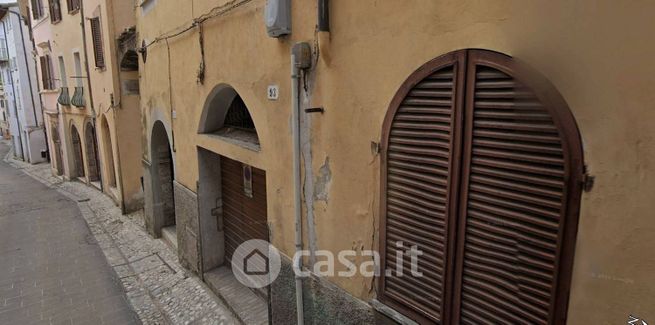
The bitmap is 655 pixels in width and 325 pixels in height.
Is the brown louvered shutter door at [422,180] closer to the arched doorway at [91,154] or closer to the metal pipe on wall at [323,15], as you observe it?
the metal pipe on wall at [323,15]

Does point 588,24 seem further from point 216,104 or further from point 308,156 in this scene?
point 216,104

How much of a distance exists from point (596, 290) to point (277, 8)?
319 centimetres

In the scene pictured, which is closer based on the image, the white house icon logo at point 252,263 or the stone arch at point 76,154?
the white house icon logo at point 252,263

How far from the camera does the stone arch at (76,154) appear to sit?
18172mm

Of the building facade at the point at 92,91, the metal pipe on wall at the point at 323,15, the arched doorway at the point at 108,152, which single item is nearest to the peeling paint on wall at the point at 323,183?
the metal pipe on wall at the point at 323,15

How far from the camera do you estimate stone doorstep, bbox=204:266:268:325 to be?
568 cm

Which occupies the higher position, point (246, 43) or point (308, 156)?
point (246, 43)

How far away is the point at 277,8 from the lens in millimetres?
3654

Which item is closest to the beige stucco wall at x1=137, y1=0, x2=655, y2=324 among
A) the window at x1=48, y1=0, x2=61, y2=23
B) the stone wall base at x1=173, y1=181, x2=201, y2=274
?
the stone wall base at x1=173, y1=181, x2=201, y2=274

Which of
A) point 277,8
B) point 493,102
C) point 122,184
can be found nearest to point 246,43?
point 277,8

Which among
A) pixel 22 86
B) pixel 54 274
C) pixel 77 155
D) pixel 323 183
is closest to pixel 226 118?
pixel 323 183

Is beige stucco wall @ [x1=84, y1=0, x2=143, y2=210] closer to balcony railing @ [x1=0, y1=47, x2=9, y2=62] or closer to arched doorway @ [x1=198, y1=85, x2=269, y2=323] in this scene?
arched doorway @ [x1=198, y1=85, x2=269, y2=323]

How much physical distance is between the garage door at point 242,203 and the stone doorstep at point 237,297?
14.0 inches

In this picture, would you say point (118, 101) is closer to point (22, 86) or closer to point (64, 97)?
point (64, 97)
